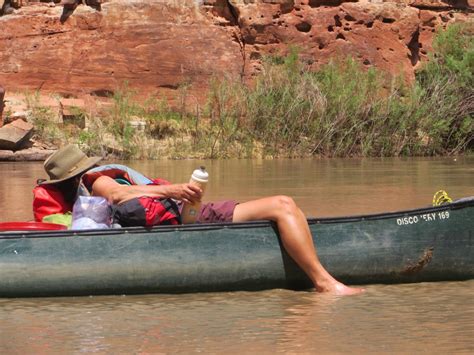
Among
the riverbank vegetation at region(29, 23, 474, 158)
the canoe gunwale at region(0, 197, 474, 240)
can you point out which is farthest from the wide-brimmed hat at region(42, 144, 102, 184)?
the riverbank vegetation at region(29, 23, 474, 158)

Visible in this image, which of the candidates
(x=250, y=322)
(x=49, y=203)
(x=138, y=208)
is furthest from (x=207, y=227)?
A: (x=49, y=203)

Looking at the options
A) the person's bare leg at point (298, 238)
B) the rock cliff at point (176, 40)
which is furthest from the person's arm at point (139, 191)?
the rock cliff at point (176, 40)

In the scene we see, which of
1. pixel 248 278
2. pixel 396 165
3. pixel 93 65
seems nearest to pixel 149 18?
pixel 93 65

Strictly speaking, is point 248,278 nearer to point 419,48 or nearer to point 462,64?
point 462,64

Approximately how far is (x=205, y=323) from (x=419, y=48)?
24439mm

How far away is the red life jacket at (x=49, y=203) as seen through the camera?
21.9ft

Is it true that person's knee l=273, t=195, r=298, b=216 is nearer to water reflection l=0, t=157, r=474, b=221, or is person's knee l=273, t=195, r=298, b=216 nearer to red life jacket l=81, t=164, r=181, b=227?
red life jacket l=81, t=164, r=181, b=227

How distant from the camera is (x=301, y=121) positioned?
74.3 ft

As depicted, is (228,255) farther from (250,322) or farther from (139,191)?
(250,322)

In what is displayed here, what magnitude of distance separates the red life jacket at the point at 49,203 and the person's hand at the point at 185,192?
0.83 metres

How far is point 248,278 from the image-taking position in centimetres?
667

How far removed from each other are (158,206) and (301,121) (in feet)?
53.7

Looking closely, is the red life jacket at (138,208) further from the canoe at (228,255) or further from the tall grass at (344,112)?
the tall grass at (344,112)

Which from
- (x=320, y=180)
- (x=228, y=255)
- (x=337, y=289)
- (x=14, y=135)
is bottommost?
(x=14, y=135)
